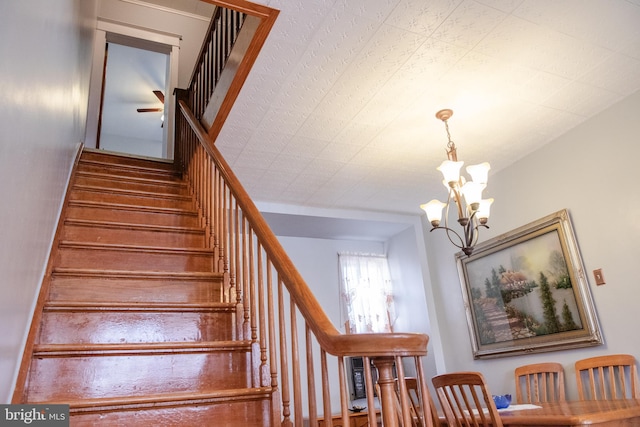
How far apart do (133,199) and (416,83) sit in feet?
7.08

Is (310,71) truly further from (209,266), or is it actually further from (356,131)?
(209,266)

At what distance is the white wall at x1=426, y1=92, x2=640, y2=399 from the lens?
10.3ft

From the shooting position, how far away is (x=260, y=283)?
6.20 ft

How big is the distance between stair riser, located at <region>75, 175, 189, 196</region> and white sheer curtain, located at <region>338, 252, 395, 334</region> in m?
2.23

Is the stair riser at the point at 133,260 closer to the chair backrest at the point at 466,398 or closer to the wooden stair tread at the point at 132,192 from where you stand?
the wooden stair tread at the point at 132,192

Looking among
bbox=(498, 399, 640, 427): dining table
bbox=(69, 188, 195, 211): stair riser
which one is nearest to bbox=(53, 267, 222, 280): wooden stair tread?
bbox=(69, 188, 195, 211): stair riser

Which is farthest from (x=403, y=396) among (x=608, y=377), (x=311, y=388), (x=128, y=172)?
(x=128, y=172)

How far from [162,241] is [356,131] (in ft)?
5.13

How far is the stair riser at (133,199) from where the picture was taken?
11.0 ft

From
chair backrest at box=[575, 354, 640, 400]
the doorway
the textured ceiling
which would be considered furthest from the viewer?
the doorway

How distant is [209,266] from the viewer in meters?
2.80

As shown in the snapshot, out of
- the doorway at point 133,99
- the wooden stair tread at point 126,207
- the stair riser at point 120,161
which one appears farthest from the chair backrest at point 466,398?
the doorway at point 133,99

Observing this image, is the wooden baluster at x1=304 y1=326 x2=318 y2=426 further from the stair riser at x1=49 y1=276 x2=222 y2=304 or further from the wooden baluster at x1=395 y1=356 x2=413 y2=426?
the stair riser at x1=49 y1=276 x2=222 y2=304

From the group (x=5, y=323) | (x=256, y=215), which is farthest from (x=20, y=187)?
(x=256, y=215)
